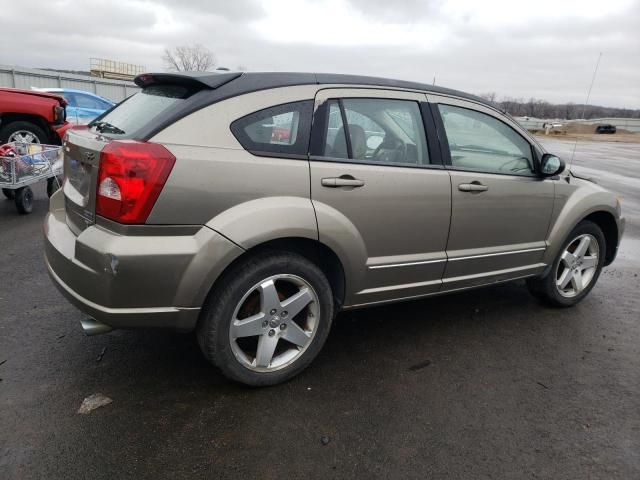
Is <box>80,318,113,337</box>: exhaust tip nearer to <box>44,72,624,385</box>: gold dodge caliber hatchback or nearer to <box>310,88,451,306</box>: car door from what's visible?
<box>44,72,624,385</box>: gold dodge caliber hatchback

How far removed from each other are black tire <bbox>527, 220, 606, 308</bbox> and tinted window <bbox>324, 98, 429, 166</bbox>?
1760 mm

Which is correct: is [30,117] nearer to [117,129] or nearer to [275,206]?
[117,129]

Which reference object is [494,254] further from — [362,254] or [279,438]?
[279,438]

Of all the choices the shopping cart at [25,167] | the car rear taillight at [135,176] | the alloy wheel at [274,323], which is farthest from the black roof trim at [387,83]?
the shopping cart at [25,167]

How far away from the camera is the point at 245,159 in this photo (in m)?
2.52

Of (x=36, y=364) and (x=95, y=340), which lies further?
(x=95, y=340)

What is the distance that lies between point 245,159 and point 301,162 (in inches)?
12.8

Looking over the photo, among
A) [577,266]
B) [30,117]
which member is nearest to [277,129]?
[577,266]

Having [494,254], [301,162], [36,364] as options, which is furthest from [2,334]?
[494,254]

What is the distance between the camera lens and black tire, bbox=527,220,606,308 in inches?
165

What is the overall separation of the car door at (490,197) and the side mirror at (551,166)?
2.3 inches

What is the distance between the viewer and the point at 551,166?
12.4 feet

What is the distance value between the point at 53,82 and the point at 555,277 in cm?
2535

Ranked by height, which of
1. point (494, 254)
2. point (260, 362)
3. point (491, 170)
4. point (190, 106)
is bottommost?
point (260, 362)
